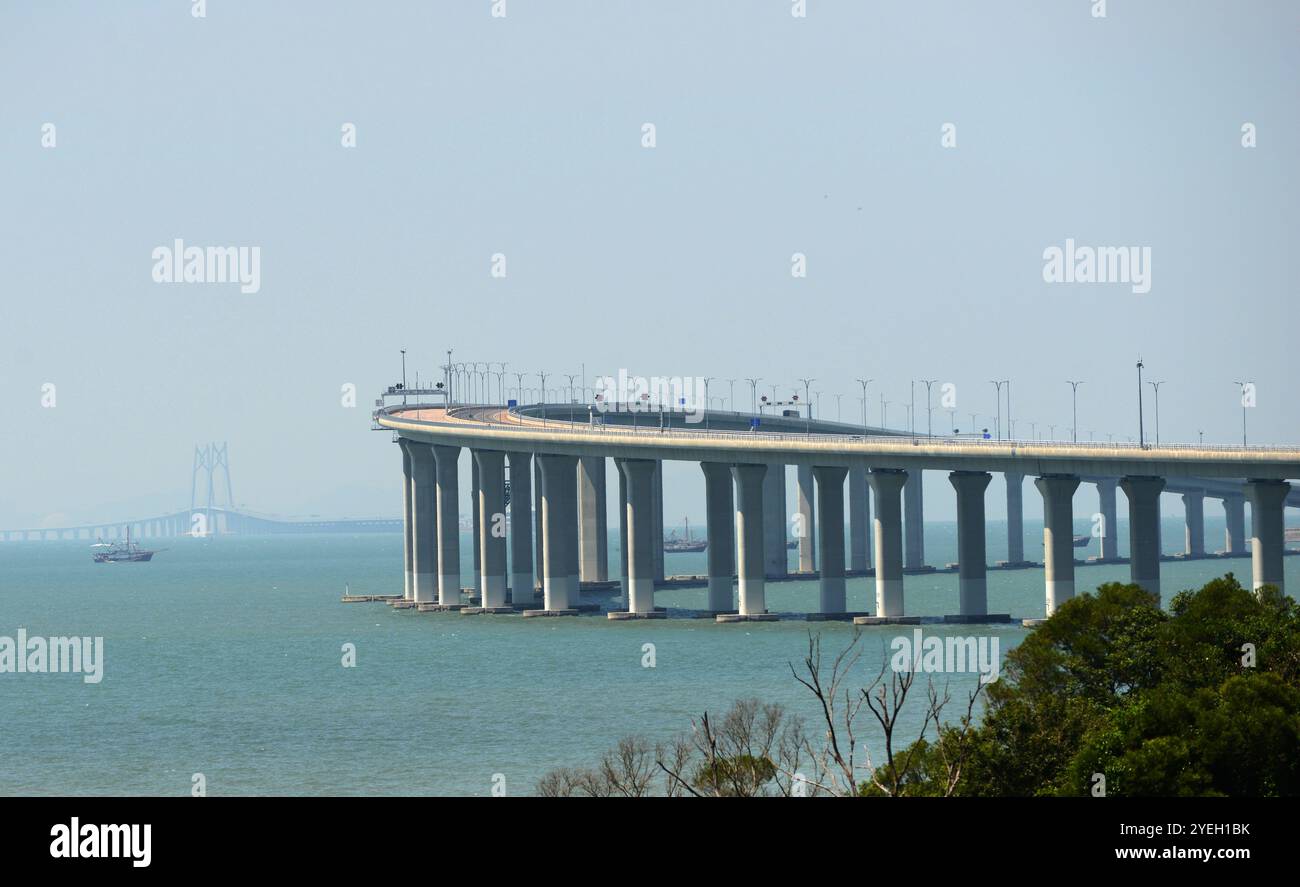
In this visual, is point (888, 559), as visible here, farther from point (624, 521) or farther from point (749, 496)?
point (624, 521)

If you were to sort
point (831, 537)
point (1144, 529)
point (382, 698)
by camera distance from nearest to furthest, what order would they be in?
point (382, 698), point (1144, 529), point (831, 537)

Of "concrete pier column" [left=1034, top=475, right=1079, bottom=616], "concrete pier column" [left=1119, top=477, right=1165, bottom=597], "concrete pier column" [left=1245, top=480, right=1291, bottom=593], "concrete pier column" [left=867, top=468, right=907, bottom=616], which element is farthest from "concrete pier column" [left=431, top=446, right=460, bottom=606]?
"concrete pier column" [left=1245, top=480, right=1291, bottom=593]

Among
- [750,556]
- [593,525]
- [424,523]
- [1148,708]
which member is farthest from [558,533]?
[1148,708]

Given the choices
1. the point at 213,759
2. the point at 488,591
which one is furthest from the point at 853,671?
the point at 488,591

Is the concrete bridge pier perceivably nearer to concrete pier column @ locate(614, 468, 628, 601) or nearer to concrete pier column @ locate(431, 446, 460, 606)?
concrete pier column @ locate(614, 468, 628, 601)

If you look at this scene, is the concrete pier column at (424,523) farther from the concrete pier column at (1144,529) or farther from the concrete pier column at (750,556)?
the concrete pier column at (1144,529)
